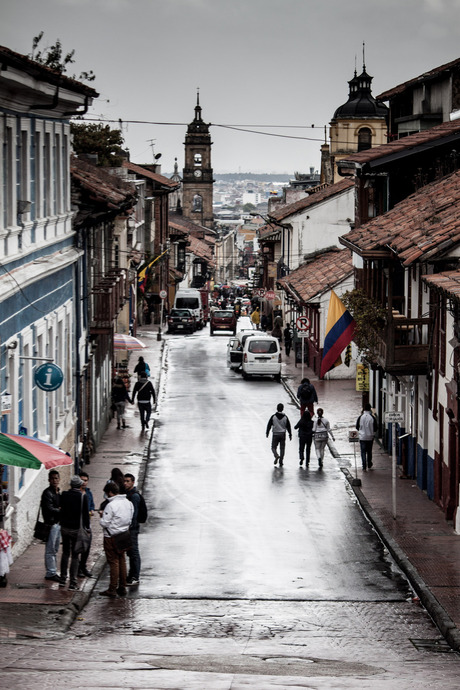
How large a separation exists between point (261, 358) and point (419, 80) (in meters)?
15.5

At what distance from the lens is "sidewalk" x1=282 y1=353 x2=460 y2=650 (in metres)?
16.5

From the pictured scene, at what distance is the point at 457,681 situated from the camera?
11492mm

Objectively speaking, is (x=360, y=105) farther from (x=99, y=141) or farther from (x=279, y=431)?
(x=279, y=431)

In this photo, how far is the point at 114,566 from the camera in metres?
16.8

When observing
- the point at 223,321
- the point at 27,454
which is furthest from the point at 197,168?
the point at 27,454

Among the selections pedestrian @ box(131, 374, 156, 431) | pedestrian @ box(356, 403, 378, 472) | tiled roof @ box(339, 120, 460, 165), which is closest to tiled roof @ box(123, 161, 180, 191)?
pedestrian @ box(131, 374, 156, 431)

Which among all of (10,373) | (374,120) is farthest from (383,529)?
(374,120)

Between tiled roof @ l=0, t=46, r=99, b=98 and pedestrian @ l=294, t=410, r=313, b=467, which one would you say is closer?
tiled roof @ l=0, t=46, r=99, b=98

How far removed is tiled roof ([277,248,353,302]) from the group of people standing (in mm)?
31585

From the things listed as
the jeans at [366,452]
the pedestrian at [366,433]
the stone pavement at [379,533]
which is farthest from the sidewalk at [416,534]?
the pedestrian at [366,433]

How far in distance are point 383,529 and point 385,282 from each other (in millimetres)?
9809

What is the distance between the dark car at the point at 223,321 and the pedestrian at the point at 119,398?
36.3 m

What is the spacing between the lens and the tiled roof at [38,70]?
15125 millimetres

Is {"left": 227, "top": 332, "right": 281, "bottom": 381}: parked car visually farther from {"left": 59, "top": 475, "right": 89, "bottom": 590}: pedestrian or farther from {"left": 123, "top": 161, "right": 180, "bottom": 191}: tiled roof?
{"left": 59, "top": 475, "right": 89, "bottom": 590}: pedestrian
